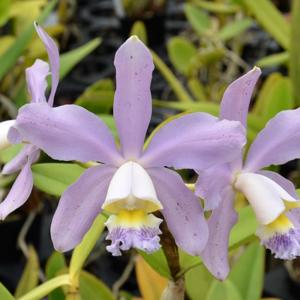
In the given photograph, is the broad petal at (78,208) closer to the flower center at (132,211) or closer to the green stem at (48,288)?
the flower center at (132,211)

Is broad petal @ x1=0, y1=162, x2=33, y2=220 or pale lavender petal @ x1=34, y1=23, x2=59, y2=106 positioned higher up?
pale lavender petal @ x1=34, y1=23, x2=59, y2=106

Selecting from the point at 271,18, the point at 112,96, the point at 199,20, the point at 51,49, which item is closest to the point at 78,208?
the point at 51,49

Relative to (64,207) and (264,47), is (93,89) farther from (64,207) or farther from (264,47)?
(264,47)

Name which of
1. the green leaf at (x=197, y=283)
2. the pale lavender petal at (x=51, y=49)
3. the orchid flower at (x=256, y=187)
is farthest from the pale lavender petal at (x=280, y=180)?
the green leaf at (x=197, y=283)

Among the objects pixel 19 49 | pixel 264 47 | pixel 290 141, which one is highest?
pixel 290 141

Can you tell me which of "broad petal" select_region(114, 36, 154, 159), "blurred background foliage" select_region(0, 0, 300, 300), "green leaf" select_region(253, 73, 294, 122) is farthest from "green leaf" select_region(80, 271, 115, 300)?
"green leaf" select_region(253, 73, 294, 122)

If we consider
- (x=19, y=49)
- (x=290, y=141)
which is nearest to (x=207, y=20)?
(x=19, y=49)

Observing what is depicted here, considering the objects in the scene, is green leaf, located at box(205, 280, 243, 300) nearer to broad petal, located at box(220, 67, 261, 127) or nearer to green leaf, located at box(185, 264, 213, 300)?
green leaf, located at box(185, 264, 213, 300)
